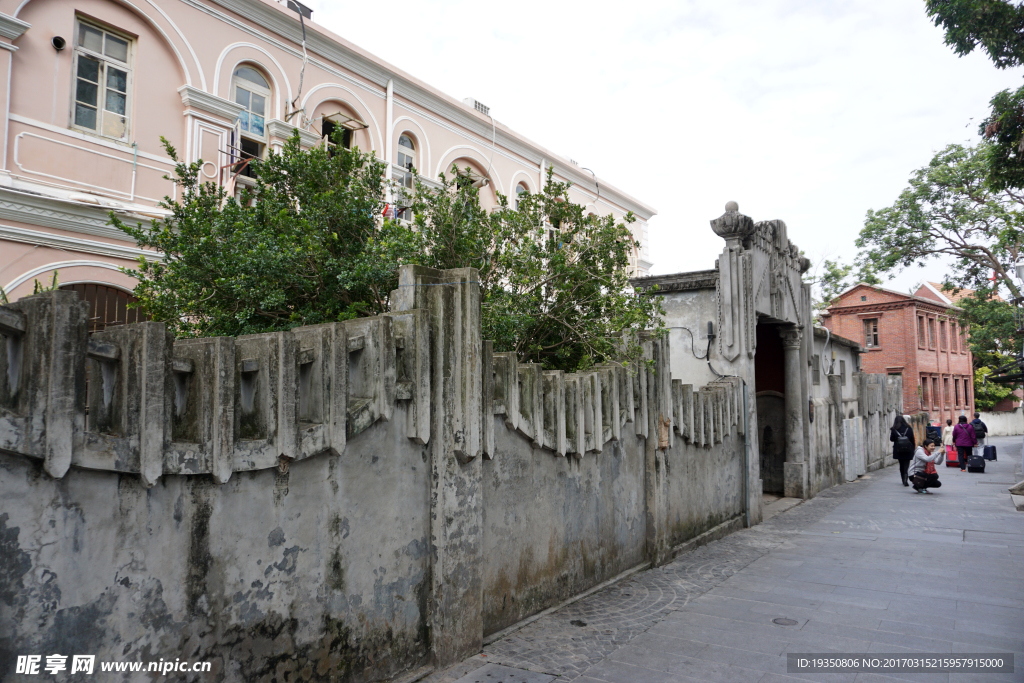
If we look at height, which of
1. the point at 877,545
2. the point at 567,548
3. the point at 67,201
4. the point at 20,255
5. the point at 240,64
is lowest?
the point at 877,545

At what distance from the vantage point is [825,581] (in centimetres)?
787

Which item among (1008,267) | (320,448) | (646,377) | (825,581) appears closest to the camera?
(320,448)

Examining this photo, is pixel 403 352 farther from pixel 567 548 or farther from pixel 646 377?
pixel 646 377

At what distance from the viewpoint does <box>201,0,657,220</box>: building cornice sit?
523 inches

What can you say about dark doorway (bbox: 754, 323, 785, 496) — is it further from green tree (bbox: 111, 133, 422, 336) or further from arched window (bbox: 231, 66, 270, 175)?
arched window (bbox: 231, 66, 270, 175)

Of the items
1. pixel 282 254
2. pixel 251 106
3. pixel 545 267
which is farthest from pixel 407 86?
pixel 282 254

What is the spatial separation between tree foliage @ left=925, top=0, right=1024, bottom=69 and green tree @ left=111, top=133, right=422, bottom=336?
403 inches

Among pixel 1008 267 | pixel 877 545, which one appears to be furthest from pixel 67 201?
pixel 1008 267

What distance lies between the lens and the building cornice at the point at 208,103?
11797 mm

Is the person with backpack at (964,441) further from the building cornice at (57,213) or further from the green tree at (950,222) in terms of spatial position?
the building cornice at (57,213)

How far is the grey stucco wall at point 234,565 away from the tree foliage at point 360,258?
2.48 metres

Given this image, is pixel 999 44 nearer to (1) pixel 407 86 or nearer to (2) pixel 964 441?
(1) pixel 407 86

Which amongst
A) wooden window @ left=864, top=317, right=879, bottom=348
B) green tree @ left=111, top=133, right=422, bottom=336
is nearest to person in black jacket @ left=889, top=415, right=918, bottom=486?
green tree @ left=111, top=133, right=422, bottom=336

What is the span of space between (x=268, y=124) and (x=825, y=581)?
13.0 meters
